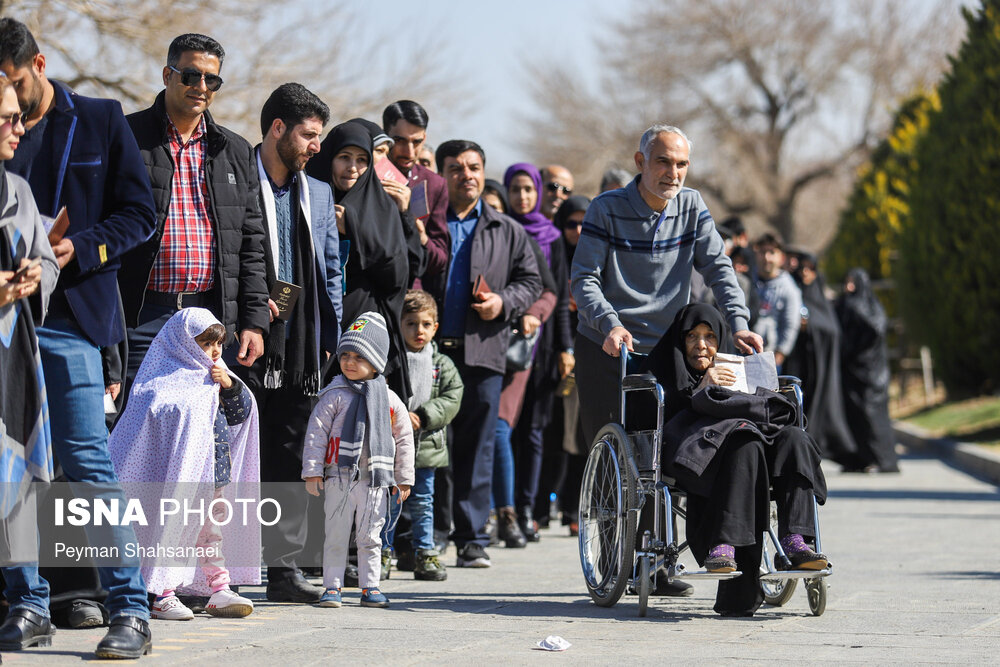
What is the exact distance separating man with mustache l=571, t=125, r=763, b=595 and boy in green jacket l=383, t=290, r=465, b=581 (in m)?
1.09

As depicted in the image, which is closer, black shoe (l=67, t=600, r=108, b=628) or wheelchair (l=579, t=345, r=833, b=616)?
black shoe (l=67, t=600, r=108, b=628)

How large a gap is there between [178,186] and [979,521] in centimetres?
733

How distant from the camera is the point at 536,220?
1082cm

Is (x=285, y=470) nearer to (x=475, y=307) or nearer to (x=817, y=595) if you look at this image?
→ (x=475, y=307)

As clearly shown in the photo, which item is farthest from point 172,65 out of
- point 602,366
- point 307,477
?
point 602,366

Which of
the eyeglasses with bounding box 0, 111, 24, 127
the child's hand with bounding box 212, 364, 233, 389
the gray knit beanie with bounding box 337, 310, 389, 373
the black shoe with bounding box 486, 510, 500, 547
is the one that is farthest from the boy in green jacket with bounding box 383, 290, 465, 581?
the eyeglasses with bounding box 0, 111, 24, 127

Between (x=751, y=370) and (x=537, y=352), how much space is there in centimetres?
364

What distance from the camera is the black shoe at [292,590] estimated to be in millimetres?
7188

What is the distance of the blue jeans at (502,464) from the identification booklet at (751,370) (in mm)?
2883

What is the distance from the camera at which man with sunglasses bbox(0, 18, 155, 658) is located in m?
5.44

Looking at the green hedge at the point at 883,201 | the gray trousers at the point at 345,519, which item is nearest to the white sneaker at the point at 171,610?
the gray trousers at the point at 345,519

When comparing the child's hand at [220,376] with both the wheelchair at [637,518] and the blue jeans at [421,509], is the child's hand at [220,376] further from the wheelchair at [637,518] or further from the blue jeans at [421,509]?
the blue jeans at [421,509]

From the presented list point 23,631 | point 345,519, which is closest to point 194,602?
point 345,519

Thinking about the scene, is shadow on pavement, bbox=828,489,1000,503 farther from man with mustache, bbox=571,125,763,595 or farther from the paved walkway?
man with mustache, bbox=571,125,763,595
